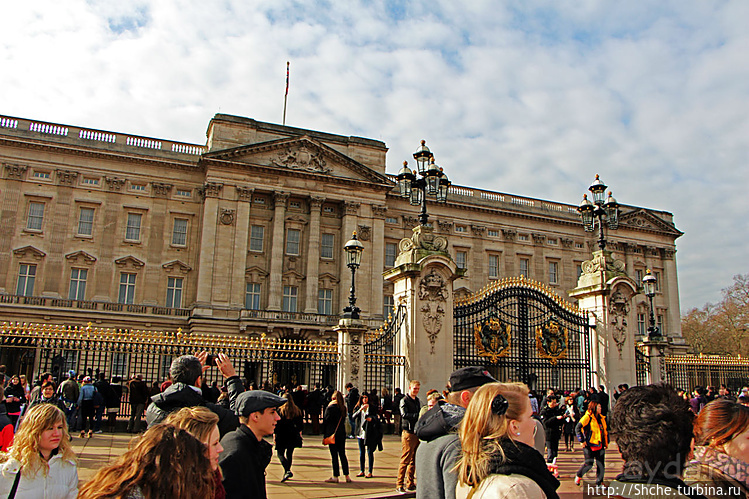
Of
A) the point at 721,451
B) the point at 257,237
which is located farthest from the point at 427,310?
the point at 257,237

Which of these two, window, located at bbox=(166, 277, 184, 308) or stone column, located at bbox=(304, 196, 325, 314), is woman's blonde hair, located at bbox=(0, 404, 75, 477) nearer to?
stone column, located at bbox=(304, 196, 325, 314)

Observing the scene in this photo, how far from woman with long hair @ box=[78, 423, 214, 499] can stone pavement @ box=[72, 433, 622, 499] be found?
6108 millimetres

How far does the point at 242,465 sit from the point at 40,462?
1308 mm

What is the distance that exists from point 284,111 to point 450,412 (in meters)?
43.1

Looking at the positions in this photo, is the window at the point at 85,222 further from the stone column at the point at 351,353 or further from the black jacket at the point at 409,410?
the black jacket at the point at 409,410

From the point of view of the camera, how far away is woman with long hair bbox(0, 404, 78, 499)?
3729 mm

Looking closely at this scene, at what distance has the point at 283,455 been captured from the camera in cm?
1002

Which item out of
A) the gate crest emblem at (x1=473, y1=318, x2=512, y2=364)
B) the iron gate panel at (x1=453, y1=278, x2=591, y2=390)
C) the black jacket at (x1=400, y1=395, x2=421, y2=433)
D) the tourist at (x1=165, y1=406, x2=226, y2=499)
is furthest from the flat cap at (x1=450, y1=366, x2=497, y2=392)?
the gate crest emblem at (x1=473, y1=318, x2=512, y2=364)

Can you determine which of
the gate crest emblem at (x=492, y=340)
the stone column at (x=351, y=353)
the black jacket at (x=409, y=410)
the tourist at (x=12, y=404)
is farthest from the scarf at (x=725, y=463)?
the stone column at (x=351, y=353)

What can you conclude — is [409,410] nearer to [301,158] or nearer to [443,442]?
[443,442]

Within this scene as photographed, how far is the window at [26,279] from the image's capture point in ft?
116

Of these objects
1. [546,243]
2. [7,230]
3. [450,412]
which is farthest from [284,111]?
[450,412]

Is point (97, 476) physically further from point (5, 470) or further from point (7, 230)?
point (7, 230)

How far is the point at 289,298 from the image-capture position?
39.8 metres
